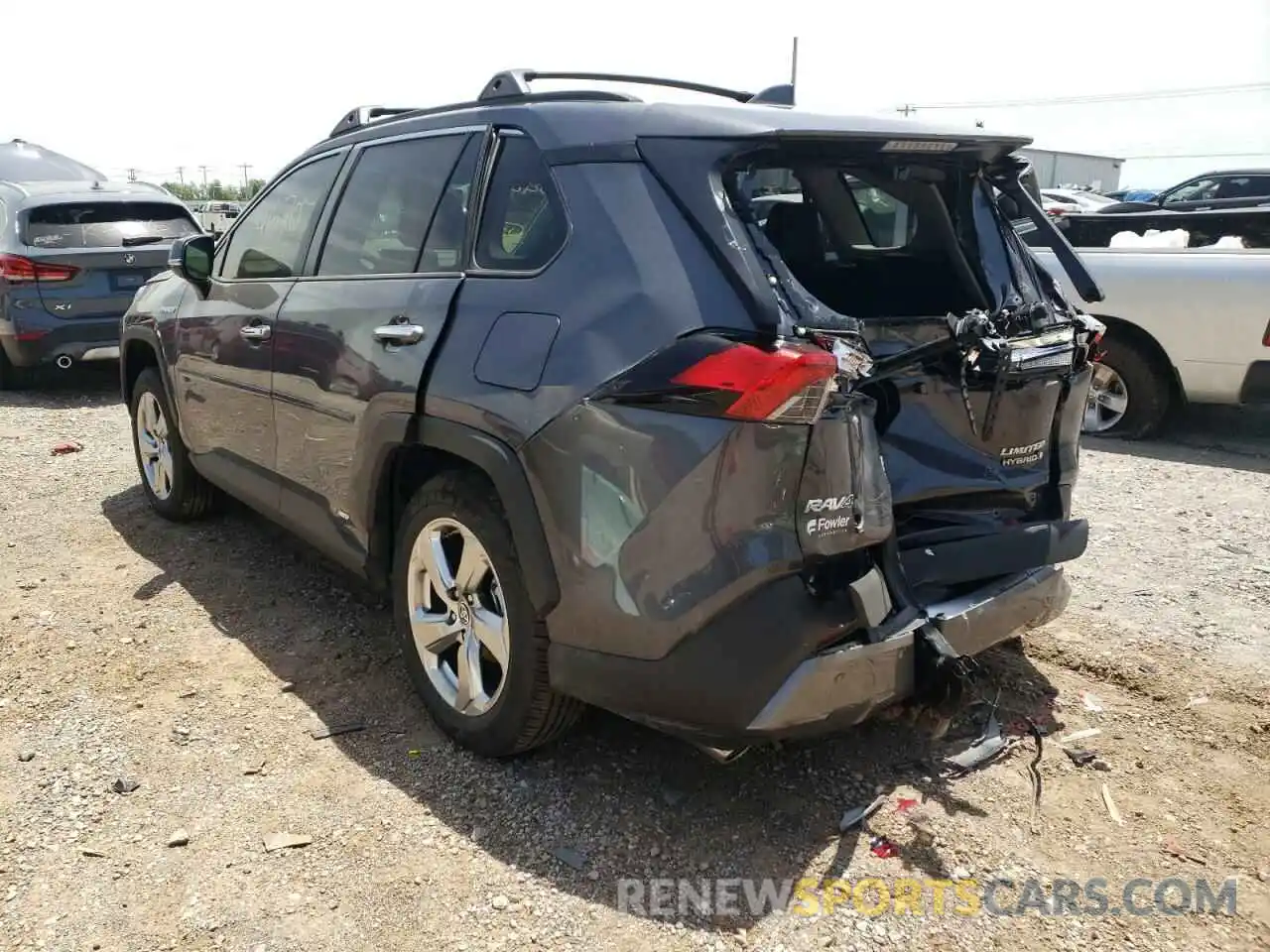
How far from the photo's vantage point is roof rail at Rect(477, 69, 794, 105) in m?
3.19

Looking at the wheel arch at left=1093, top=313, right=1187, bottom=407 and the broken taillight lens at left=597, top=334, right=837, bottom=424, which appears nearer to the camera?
the broken taillight lens at left=597, top=334, right=837, bottom=424

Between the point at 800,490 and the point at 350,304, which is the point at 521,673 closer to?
the point at 800,490

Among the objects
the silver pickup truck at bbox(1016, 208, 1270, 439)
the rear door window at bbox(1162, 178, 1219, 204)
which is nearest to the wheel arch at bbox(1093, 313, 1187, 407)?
the silver pickup truck at bbox(1016, 208, 1270, 439)

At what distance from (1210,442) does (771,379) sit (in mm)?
5843

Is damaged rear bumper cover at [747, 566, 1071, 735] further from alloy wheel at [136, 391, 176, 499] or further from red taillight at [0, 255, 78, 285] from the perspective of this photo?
red taillight at [0, 255, 78, 285]

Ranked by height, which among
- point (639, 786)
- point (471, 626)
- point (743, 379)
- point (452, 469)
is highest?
point (743, 379)

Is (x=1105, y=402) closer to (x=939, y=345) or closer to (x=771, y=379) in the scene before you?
(x=939, y=345)

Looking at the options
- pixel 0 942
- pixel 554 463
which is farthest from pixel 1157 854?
pixel 0 942

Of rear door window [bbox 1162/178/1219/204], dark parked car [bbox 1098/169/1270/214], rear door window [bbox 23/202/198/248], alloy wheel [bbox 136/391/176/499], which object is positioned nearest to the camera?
alloy wheel [bbox 136/391/176/499]

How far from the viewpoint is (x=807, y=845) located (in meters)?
2.71

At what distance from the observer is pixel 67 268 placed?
27.7ft

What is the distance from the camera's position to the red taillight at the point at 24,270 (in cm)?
831

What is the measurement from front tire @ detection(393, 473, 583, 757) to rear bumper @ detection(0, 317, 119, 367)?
644cm

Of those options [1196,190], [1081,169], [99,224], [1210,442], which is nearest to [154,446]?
[99,224]
